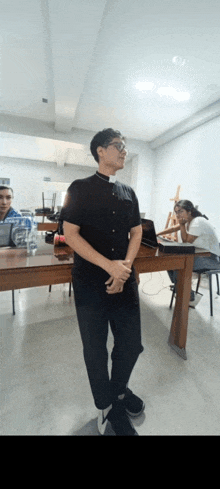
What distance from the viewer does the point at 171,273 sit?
7.70 ft

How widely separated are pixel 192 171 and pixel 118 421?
4.53 meters

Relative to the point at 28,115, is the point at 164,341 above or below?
below

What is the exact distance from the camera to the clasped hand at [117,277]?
2.84 feet

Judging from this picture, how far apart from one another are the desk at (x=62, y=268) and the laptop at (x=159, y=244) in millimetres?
43

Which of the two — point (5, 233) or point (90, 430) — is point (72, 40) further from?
point (90, 430)

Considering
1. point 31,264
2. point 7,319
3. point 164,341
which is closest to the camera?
point 31,264

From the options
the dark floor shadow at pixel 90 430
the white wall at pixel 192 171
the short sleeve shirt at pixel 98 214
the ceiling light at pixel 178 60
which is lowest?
the dark floor shadow at pixel 90 430

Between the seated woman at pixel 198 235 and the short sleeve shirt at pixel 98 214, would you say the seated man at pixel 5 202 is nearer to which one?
the short sleeve shirt at pixel 98 214

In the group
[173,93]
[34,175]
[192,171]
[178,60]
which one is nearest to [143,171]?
[192,171]

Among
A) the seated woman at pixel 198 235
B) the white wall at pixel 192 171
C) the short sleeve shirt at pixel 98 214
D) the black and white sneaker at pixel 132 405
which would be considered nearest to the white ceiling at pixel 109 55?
the white wall at pixel 192 171

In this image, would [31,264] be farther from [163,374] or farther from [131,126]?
[131,126]

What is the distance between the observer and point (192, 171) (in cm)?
446
